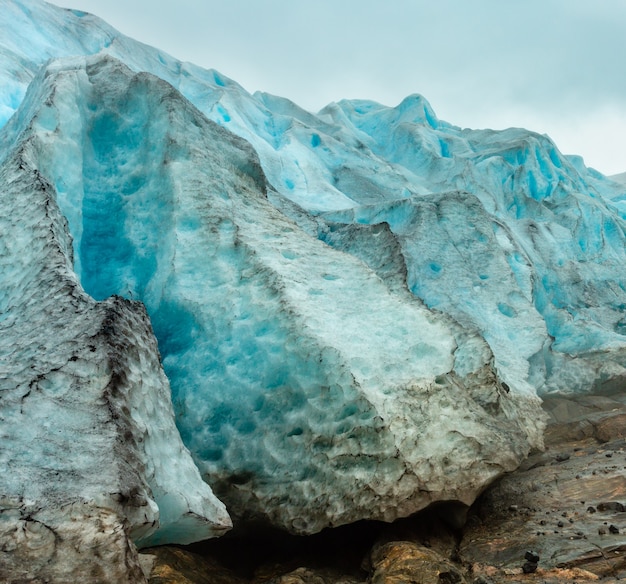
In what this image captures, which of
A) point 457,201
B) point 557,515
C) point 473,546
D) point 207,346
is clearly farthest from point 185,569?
point 457,201

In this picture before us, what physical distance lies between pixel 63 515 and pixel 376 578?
2.43m

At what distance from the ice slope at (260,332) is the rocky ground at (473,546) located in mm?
444

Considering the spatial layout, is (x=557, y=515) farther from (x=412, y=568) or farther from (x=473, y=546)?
(x=412, y=568)

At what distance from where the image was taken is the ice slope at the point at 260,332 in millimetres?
4848

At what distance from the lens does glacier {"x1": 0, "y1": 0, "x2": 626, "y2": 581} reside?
3.24m

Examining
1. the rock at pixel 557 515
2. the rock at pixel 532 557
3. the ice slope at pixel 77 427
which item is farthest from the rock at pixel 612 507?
the ice slope at pixel 77 427

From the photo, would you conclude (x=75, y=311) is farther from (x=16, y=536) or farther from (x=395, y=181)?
(x=395, y=181)

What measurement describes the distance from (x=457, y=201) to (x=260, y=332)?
25.9 feet

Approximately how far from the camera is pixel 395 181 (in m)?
18.6

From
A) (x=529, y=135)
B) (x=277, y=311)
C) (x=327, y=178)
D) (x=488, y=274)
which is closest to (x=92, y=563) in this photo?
(x=277, y=311)

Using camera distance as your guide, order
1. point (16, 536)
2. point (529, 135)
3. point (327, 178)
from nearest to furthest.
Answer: point (16, 536), point (327, 178), point (529, 135)

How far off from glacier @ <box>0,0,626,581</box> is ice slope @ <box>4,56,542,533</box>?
0.02 metres

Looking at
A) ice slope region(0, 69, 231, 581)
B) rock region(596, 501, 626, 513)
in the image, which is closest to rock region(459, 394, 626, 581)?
rock region(596, 501, 626, 513)

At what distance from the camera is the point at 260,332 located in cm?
549
